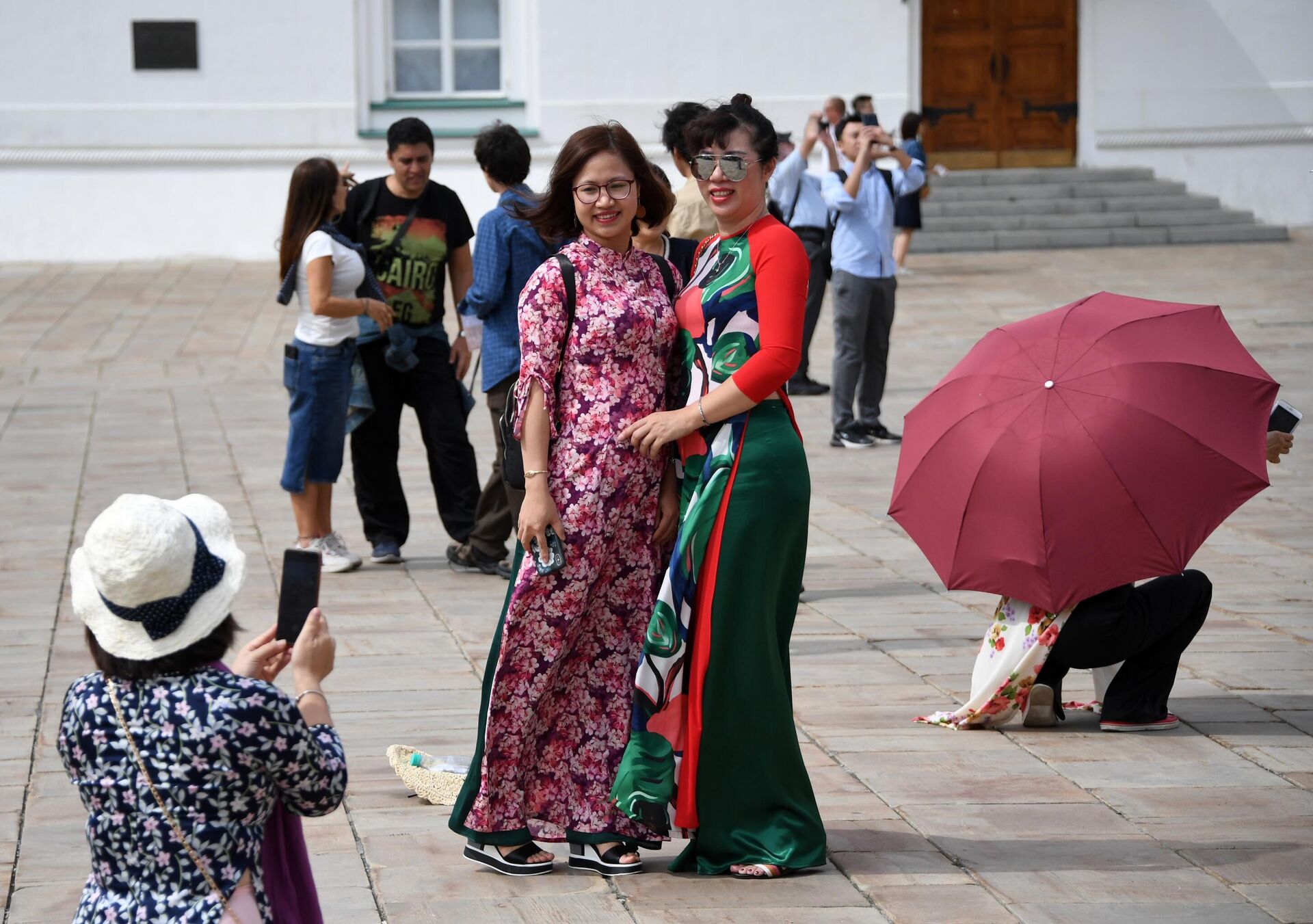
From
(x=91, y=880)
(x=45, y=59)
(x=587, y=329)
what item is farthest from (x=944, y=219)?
(x=91, y=880)

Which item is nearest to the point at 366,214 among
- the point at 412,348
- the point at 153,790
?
the point at 412,348

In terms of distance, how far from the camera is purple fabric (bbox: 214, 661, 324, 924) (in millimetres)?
2816

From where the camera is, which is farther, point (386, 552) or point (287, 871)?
point (386, 552)

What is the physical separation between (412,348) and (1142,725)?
146 inches

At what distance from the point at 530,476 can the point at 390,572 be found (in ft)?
13.2

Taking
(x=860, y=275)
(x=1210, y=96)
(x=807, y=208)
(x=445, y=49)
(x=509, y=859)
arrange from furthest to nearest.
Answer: (x=1210, y=96), (x=445, y=49), (x=807, y=208), (x=860, y=275), (x=509, y=859)

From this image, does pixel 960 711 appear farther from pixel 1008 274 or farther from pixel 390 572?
pixel 1008 274

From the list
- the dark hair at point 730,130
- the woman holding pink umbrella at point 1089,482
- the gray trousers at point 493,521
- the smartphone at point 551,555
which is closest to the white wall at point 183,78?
the gray trousers at point 493,521

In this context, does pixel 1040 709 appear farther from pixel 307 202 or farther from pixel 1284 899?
pixel 307 202

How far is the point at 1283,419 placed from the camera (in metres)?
5.31

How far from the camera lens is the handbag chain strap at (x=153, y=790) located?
2643 millimetres

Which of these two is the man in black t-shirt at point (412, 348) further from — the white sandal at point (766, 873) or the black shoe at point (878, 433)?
the white sandal at point (766, 873)

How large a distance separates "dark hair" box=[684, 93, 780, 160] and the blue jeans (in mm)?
3771

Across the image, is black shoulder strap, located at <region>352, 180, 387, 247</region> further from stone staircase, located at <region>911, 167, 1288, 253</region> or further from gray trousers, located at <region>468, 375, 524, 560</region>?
stone staircase, located at <region>911, 167, 1288, 253</region>
